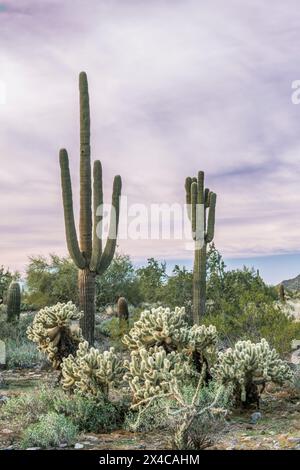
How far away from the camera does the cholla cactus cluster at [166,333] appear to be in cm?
711

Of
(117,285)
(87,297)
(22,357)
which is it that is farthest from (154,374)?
(117,285)

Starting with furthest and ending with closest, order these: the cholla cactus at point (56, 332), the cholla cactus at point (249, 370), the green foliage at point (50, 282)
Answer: the green foliage at point (50, 282), the cholla cactus at point (56, 332), the cholla cactus at point (249, 370)

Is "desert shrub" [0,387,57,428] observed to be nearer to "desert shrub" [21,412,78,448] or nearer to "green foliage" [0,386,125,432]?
"green foliage" [0,386,125,432]

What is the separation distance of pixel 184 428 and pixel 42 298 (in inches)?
651

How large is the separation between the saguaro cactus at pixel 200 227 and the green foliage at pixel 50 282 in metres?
7.41

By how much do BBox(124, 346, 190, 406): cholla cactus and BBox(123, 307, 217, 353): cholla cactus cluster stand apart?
313mm

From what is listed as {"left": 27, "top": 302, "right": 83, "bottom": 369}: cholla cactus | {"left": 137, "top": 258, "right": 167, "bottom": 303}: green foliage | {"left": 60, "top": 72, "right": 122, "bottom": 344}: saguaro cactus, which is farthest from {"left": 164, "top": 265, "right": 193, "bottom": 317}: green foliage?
{"left": 27, "top": 302, "right": 83, "bottom": 369}: cholla cactus

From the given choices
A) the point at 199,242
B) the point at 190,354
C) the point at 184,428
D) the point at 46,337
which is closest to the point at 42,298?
the point at 199,242

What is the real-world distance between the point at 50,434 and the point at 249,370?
231 centimetres

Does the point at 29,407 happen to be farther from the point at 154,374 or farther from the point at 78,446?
the point at 154,374

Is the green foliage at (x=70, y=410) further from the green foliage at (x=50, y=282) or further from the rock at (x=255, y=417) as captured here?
the green foliage at (x=50, y=282)

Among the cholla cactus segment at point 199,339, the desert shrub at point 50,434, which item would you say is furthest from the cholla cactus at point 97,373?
the cholla cactus segment at point 199,339

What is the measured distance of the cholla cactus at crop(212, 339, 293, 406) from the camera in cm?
687
